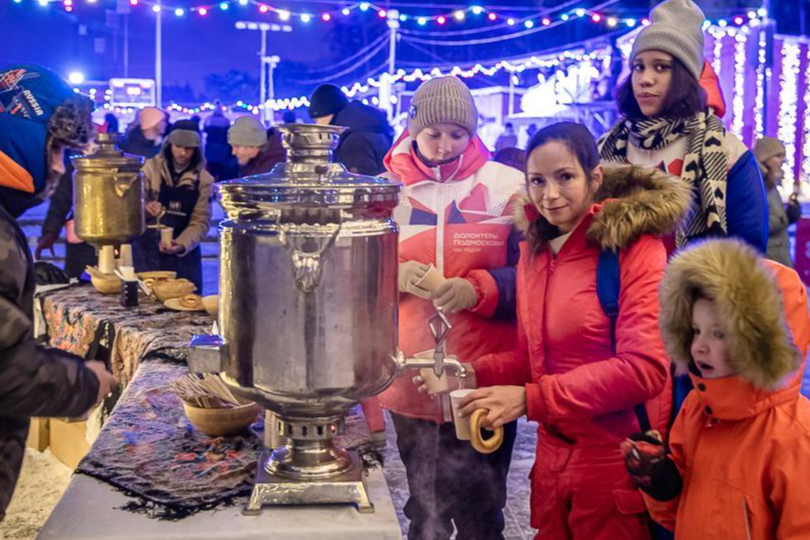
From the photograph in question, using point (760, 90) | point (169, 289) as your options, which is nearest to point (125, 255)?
point (169, 289)

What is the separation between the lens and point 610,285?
2068 millimetres

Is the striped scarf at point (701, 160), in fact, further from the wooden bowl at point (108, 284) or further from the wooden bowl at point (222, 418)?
the wooden bowl at point (108, 284)

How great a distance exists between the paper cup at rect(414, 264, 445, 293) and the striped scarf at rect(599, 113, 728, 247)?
0.72 metres

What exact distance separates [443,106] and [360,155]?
2660 millimetres

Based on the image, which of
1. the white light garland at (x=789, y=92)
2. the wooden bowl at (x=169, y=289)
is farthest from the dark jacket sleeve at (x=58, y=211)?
the white light garland at (x=789, y=92)

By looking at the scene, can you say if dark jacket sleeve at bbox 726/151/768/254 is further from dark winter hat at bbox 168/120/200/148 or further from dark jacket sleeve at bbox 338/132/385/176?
dark winter hat at bbox 168/120/200/148

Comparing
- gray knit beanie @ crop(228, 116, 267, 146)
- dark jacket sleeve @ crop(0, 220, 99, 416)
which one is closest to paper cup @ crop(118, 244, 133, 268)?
gray knit beanie @ crop(228, 116, 267, 146)

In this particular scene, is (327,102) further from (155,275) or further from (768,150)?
(768,150)

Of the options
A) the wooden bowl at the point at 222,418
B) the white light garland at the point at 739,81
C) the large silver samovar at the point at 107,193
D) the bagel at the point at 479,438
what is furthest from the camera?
the white light garland at the point at 739,81

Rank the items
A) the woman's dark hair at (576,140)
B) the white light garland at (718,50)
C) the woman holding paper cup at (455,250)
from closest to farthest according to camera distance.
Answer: the woman's dark hair at (576,140)
the woman holding paper cup at (455,250)
the white light garland at (718,50)

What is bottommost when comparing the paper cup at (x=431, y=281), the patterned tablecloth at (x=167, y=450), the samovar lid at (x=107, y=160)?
the patterned tablecloth at (x=167, y=450)

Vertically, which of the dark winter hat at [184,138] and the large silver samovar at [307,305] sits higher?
the dark winter hat at [184,138]

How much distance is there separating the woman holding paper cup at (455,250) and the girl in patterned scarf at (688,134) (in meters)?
0.45

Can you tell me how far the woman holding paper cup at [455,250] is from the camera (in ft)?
8.98
